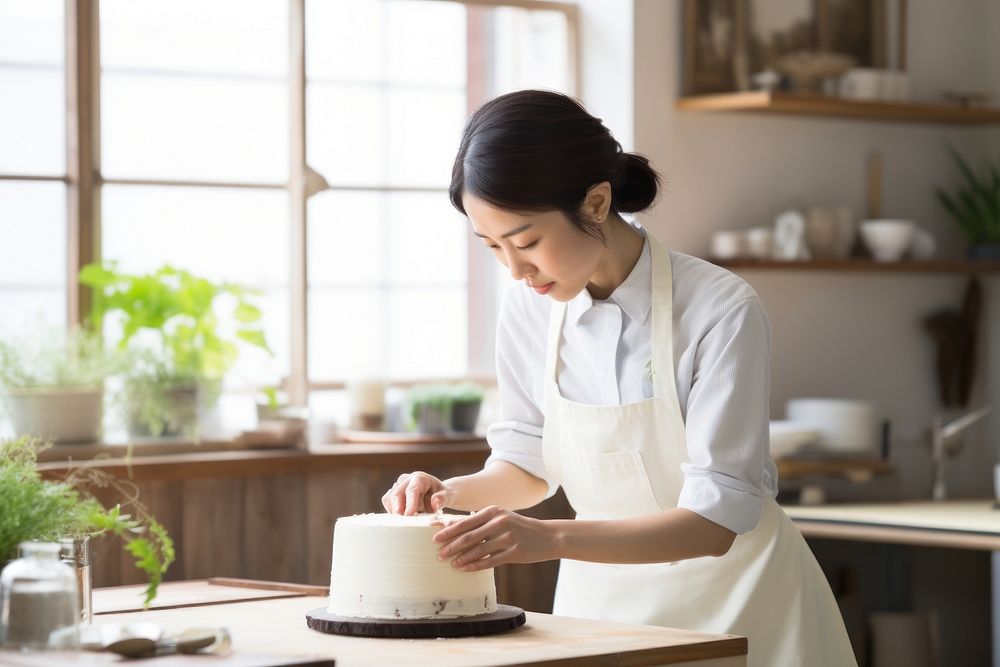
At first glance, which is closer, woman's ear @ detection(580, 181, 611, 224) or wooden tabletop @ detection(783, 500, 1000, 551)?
woman's ear @ detection(580, 181, 611, 224)

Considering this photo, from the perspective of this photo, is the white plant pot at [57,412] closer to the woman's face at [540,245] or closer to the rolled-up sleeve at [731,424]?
the woman's face at [540,245]

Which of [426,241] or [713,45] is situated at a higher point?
[713,45]

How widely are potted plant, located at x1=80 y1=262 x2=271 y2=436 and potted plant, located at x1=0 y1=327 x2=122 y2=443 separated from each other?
77 mm

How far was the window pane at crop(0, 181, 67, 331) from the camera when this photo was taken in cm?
359

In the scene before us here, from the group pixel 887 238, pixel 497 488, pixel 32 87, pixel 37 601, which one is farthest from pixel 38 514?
pixel 887 238

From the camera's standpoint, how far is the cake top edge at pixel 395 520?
2076 millimetres

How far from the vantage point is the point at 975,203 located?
4.53 metres

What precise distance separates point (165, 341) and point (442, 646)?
178cm

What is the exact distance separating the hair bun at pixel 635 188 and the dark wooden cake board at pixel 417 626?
0.67 m

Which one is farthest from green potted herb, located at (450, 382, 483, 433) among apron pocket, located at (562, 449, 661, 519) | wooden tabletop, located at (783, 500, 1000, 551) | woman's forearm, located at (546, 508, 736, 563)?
woman's forearm, located at (546, 508, 736, 563)

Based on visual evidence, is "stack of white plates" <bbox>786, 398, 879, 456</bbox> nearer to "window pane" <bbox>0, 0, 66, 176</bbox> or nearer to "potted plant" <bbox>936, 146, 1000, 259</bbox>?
"potted plant" <bbox>936, 146, 1000, 259</bbox>

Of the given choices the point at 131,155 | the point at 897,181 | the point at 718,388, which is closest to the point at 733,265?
the point at 897,181

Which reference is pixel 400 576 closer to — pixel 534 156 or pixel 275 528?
pixel 534 156

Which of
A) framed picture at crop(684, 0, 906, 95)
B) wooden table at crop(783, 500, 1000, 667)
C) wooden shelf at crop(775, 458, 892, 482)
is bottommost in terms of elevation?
wooden table at crop(783, 500, 1000, 667)
